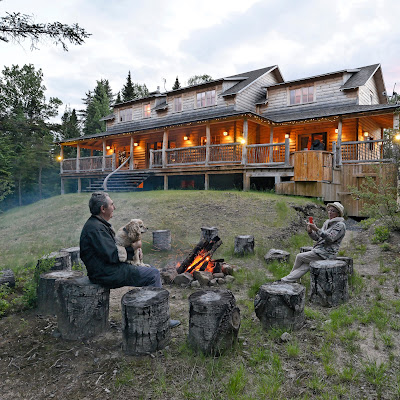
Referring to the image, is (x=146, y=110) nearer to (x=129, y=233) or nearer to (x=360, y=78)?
(x=360, y=78)

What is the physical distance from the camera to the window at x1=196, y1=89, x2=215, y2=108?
20.7 metres

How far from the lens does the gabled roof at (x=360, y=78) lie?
666 inches

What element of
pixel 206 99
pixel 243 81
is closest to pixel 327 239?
pixel 206 99

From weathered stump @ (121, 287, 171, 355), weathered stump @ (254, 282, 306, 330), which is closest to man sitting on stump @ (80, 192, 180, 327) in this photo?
weathered stump @ (121, 287, 171, 355)

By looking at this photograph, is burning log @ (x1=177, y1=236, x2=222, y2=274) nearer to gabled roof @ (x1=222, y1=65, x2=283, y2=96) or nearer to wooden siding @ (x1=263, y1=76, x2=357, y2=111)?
gabled roof @ (x1=222, y1=65, x2=283, y2=96)

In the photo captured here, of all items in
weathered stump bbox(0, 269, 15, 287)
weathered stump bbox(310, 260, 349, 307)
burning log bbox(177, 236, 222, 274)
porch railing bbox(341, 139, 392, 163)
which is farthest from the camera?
porch railing bbox(341, 139, 392, 163)

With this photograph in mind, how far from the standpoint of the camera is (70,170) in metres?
23.4

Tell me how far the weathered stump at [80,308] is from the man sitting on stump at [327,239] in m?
3.21

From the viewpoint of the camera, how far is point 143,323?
3.05m

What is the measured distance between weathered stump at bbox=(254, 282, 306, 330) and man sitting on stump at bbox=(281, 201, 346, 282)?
1.46 meters

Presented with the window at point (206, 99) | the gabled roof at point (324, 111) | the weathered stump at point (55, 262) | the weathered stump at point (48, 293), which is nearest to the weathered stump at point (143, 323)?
the weathered stump at point (48, 293)

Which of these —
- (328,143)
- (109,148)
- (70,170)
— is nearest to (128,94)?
(109,148)

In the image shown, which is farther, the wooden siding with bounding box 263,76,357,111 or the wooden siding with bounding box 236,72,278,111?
the wooden siding with bounding box 236,72,278,111

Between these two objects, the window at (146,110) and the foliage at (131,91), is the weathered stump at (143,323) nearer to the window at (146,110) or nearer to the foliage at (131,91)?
the window at (146,110)
